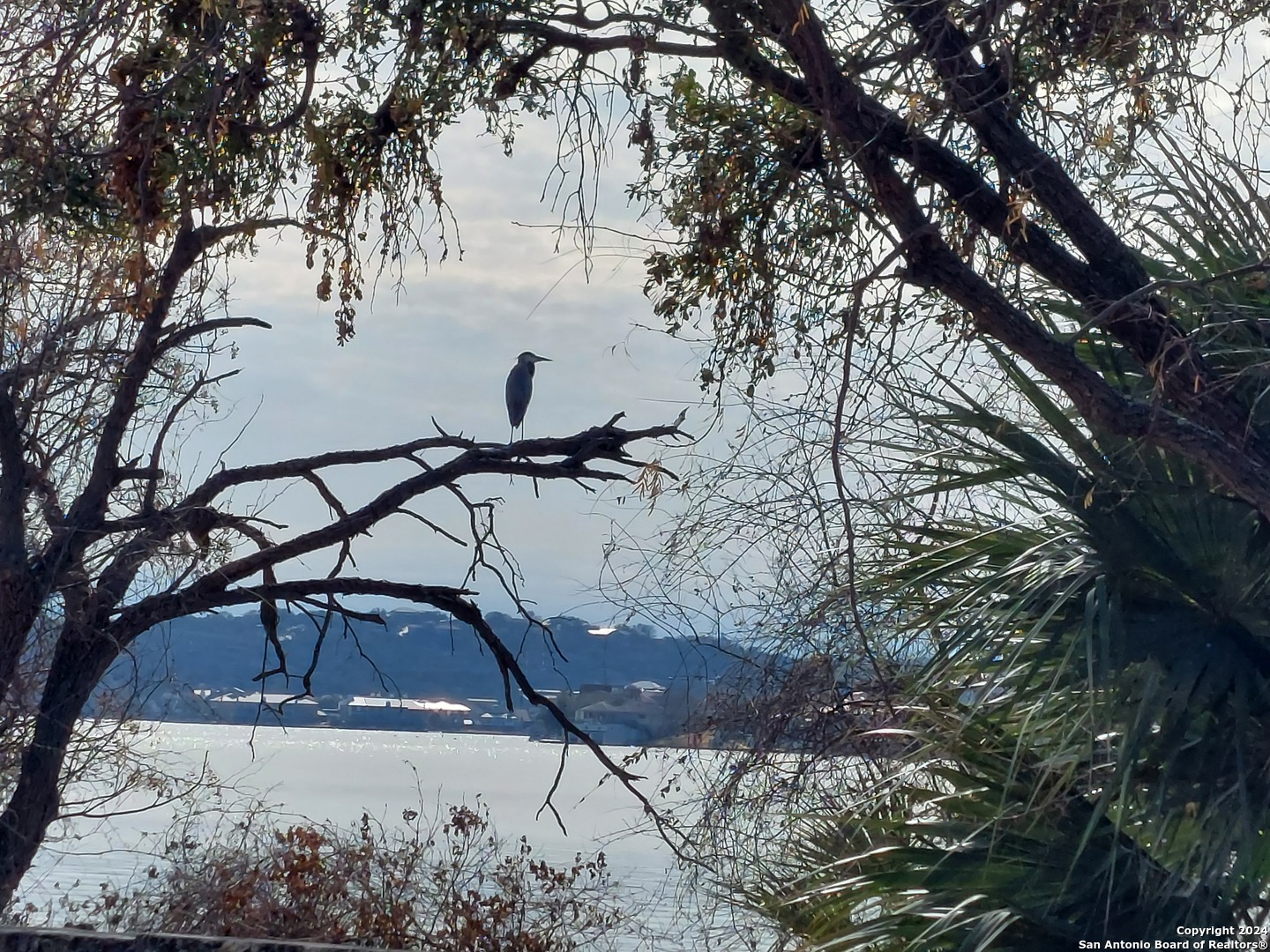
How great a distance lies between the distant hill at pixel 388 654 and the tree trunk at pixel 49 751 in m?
0.52

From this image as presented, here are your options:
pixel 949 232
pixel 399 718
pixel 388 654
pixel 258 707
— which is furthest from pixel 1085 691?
pixel 399 718

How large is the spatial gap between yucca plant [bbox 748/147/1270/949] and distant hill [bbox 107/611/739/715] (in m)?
2.85

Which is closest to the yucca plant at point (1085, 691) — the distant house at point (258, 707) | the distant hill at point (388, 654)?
the distant hill at point (388, 654)

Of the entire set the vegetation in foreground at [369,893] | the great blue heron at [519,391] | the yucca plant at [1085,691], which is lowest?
the vegetation in foreground at [369,893]

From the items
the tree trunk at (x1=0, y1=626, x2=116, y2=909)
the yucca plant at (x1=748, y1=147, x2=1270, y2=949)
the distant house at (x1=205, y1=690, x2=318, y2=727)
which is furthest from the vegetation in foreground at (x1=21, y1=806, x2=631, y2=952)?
the yucca plant at (x1=748, y1=147, x2=1270, y2=949)

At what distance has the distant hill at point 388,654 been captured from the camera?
→ 24.2 feet

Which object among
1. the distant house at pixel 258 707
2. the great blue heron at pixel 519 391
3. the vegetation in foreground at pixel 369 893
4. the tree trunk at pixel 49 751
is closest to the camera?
the tree trunk at pixel 49 751

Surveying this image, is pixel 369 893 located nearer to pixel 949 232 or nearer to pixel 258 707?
pixel 258 707

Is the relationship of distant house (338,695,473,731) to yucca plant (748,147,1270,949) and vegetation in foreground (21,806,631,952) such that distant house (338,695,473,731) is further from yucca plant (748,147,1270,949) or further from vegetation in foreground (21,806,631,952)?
yucca plant (748,147,1270,949)

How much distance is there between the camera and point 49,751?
743 cm

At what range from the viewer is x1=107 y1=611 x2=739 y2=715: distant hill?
736 centimetres

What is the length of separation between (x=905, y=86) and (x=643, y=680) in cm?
541

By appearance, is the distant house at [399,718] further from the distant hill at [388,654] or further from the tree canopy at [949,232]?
the tree canopy at [949,232]

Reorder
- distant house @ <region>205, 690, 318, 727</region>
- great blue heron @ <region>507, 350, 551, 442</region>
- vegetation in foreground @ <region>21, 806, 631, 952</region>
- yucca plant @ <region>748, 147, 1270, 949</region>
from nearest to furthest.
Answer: yucca plant @ <region>748, 147, 1270, 949</region> → distant house @ <region>205, 690, 318, 727</region> → vegetation in foreground @ <region>21, 806, 631, 952</region> → great blue heron @ <region>507, 350, 551, 442</region>
